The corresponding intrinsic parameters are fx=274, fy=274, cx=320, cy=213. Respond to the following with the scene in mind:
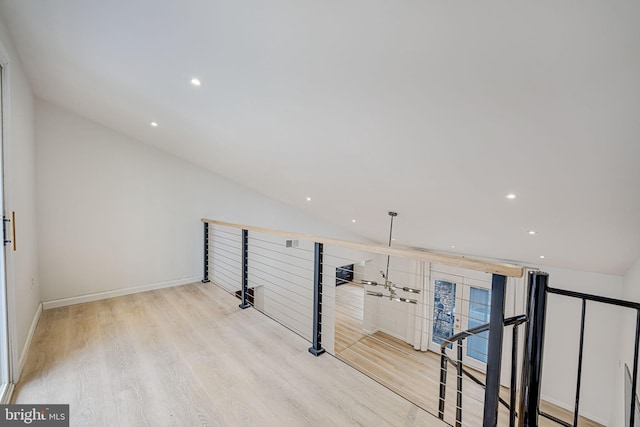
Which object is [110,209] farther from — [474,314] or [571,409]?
[571,409]

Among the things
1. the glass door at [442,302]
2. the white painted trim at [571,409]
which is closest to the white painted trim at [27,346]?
the glass door at [442,302]

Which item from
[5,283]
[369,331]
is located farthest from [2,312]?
[369,331]

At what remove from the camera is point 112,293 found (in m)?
3.73

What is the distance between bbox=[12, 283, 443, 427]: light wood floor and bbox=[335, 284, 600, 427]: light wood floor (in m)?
1.72

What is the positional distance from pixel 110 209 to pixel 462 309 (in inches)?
309

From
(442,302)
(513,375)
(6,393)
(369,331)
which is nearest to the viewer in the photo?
(513,375)

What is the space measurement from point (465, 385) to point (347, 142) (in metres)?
5.44

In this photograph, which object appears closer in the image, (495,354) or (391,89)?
(495,354)

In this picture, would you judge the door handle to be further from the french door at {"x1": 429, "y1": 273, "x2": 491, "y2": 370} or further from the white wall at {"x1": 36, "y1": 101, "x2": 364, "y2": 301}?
the french door at {"x1": 429, "y1": 273, "x2": 491, "y2": 370}

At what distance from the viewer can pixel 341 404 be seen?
1.73m

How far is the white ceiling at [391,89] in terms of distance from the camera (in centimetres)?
134

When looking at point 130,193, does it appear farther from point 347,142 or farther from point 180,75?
point 347,142

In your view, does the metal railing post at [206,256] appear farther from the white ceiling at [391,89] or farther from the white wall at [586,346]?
the white wall at [586,346]

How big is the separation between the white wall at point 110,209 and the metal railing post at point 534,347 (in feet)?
14.2
